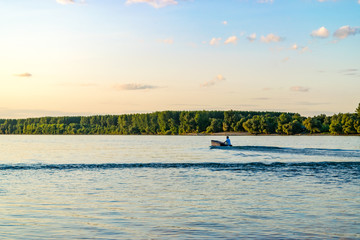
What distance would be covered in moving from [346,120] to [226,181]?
17806 centimetres

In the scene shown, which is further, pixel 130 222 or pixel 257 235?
pixel 130 222

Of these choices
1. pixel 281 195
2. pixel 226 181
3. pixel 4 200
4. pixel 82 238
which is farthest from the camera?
pixel 226 181

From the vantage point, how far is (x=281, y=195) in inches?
856

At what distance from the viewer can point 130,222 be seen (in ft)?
50.7

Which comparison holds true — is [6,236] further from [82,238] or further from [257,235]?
[257,235]

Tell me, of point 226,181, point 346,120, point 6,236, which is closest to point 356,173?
point 226,181

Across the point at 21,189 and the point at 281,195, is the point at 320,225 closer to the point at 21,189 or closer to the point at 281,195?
the point at 281,195

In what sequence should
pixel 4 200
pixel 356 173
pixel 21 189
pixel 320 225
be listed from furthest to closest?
1. pixel 356 173
2. pixel 21 189
3. pixel 4 200
4. pixel 320 225

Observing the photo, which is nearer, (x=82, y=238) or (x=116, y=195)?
(x=82, y=238)

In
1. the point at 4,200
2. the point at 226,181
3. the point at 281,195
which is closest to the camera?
the point at 4,200

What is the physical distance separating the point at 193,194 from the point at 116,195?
3908 mm

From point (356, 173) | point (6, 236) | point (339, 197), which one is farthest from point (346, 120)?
point (6, 236)

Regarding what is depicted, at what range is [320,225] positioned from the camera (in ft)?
49.0

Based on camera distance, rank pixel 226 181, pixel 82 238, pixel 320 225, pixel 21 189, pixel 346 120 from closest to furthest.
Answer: pixel 82 238 → pixel 320 225 → pixel 21 189 → pixel 226 181 → pixel 346 120
